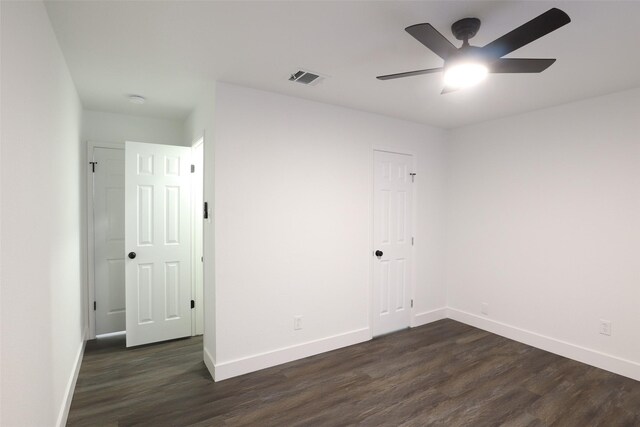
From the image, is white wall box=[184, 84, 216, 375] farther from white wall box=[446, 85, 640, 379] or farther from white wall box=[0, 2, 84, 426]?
white wall box=[446, 85, 640, 379]

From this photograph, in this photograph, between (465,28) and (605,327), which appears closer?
(465,28)

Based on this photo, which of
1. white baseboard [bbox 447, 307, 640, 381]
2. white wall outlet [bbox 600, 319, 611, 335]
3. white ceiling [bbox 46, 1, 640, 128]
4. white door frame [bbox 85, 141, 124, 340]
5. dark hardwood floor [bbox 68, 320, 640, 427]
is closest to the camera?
white ceiling [bbox 46, 1, 640, 128]

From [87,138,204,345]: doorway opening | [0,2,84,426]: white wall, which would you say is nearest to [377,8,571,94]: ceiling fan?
[0,2,84,426]: white wall

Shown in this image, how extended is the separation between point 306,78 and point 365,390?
2.59m

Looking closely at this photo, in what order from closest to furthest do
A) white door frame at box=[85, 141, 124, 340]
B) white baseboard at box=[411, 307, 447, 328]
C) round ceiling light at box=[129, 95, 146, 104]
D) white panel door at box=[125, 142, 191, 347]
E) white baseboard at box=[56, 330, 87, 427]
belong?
1. white baseboard at box=[56, 330, 87, 427]
2. round ceiling light at box=[129, 95, 146, 104]
3. white panel door at box=[125, 142, 191, 347]
4. white door frame at box=[85, 141, 124, 340]
5. white baseboard at box=[411, 307, 447, 328]

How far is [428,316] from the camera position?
4230 mm

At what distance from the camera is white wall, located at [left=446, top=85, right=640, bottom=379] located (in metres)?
2.94

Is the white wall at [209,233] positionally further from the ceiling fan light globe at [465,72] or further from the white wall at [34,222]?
the ceiling fan light globe at [465,72]

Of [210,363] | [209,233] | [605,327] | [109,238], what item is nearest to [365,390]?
[210,363]

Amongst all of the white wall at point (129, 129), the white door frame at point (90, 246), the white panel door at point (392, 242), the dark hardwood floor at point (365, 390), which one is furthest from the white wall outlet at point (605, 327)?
the white door frame at point (90, 246)

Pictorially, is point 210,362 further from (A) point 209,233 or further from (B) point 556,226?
(B) point 556,226

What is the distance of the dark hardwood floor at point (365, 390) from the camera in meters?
2.29

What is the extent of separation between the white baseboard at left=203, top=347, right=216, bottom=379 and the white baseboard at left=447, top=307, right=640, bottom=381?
313 centimetres

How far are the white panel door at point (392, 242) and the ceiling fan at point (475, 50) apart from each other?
185 centimetres
